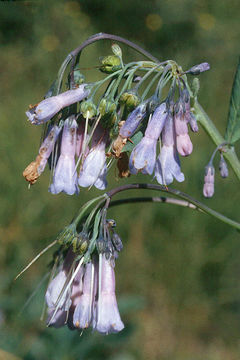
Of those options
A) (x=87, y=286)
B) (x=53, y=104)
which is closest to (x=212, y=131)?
(x=53, y=104)

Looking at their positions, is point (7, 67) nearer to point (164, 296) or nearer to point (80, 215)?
point (164, 296)

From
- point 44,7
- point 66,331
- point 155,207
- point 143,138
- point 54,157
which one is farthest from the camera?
point 44,7

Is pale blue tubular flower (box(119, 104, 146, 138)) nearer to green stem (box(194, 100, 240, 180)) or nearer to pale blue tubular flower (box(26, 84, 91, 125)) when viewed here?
pale blue tubular flower (box(26, 84, 91, 125))

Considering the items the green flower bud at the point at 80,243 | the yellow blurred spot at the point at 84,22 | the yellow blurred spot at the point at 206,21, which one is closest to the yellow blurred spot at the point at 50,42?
the yellow blurred spot at the point at 84,22

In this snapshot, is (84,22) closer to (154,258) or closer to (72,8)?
(72,8)

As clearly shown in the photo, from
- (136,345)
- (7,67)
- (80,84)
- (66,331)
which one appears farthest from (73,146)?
(7,67)

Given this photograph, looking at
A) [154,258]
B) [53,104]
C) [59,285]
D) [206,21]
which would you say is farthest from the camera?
[206,21]
